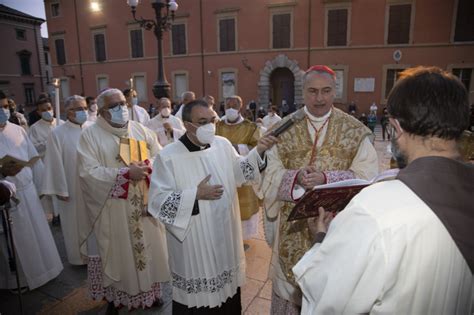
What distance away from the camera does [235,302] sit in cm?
263

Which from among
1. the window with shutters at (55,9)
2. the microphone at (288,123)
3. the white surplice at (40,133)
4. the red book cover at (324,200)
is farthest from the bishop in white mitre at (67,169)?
the window with shutters at (55,9)

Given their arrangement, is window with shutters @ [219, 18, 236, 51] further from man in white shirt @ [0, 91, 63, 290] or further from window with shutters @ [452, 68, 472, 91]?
man in white shirt @ [0, 91, 63, 290]

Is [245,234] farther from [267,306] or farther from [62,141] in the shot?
[62,141]

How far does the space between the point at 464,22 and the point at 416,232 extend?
21981mm

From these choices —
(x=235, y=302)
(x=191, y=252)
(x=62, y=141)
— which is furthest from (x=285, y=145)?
(x=62, y=141)

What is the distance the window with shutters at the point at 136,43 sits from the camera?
24.2 metres

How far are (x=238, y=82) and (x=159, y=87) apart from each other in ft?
46.1

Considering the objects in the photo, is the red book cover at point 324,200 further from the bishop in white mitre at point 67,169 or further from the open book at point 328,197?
the bishop in white mitre at point 67,169

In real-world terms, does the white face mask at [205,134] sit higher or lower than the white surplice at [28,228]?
higher

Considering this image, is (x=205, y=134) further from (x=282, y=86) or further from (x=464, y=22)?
(x=464, y=22)

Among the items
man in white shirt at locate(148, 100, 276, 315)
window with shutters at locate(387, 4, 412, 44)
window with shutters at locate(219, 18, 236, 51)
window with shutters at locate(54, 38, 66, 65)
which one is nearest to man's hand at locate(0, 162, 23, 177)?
man in white shirt at locate(148, 100, 276, 315)

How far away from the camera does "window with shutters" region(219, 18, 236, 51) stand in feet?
70.7

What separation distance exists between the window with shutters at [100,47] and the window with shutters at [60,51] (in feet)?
12.1

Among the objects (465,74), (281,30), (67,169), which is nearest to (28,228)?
(67,169)
